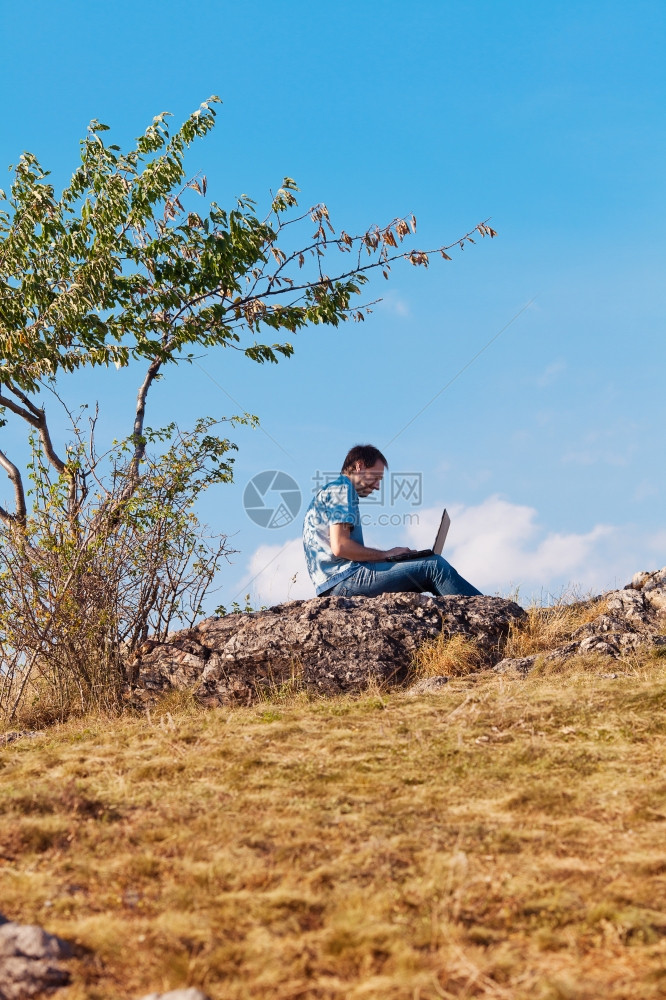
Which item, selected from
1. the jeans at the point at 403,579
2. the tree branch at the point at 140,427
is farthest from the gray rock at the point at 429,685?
the tree branch at the point at 140,427

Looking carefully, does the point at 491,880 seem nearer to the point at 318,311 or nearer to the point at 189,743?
the point at 189,743

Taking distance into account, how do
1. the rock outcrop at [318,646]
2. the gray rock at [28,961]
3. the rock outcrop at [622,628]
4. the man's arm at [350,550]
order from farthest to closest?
the man's arm at [350,550], the rock outcrop at [318,646], the rock outcrop at [622,628], the gray rock at [28,961]

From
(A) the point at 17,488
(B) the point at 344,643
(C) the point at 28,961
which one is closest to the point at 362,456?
(B) the point at 344,643

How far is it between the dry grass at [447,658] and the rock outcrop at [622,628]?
283 mm

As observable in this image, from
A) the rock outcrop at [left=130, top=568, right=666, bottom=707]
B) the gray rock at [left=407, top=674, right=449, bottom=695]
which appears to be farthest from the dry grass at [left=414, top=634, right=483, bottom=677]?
the gray rock at [left=407, top=674, right=449, bottom=695]

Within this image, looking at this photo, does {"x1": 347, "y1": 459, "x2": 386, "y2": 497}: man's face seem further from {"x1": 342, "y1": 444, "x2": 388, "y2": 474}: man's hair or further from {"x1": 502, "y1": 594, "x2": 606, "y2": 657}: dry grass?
{"x1": 502, "y1": 594, "x2": 606, "y2": 657}: dry grass

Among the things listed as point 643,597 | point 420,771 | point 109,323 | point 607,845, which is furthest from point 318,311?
point 607,845

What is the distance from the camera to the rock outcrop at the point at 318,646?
8188 mm

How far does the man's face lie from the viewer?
9.05m

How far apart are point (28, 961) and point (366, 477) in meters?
6.37

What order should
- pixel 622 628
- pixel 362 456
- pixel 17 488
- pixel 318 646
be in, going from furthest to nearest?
pixel 17 488
pixel 362 456
pixel 622 628
pixel 318 646

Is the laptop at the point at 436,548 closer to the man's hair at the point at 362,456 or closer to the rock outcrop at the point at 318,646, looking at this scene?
the rock outcrop at the point at 318,646

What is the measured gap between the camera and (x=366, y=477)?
904 cm

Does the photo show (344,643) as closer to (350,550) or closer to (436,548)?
(350,550)
